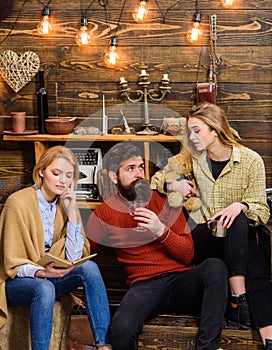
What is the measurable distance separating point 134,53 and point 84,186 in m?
0.84

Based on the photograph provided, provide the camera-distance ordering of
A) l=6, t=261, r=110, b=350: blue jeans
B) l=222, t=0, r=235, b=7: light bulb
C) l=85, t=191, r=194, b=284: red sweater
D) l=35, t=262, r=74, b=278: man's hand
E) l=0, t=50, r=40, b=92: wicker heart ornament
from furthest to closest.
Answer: l=0, t=50, r=40, b=92: wicker heart ornament, l=222, t=0, r=235, b=7: light bulb, l=85, t=191, r=194, b=284: red sweater, l=35, t=262, r=74, b=278: man's hand, l=6, t=261, r=110, b=350: blue jeans

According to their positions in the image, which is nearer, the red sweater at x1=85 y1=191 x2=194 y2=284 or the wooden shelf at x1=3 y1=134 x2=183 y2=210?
the red sweater at x1=85 y1=191 x2=194 y2=284

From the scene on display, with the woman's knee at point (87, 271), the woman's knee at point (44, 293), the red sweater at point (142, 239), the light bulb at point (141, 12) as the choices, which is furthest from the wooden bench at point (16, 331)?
the light bulb at point (141, 12)

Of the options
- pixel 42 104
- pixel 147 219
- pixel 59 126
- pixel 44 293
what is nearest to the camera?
pixel 44 293

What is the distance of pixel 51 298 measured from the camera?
289 cm

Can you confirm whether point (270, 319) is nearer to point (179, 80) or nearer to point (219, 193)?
point (219, 193)

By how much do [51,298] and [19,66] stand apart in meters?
1.63

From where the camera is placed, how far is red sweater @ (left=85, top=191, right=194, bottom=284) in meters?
3.20

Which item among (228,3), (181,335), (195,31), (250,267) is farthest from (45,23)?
(181,335)

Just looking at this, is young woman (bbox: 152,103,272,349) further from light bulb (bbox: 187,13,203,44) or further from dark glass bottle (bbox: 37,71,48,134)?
dark glass bottle (bbox: 37,71,48,134)

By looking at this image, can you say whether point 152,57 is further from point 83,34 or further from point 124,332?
point 124,332

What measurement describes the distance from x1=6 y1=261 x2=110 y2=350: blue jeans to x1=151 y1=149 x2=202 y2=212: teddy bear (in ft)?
1.83

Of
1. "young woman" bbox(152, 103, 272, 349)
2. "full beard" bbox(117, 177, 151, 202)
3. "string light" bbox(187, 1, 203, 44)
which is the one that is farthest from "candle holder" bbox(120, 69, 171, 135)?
"full beard" bbox(117, 177, 151, 202)

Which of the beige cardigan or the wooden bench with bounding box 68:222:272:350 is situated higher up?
the beige cardigan
